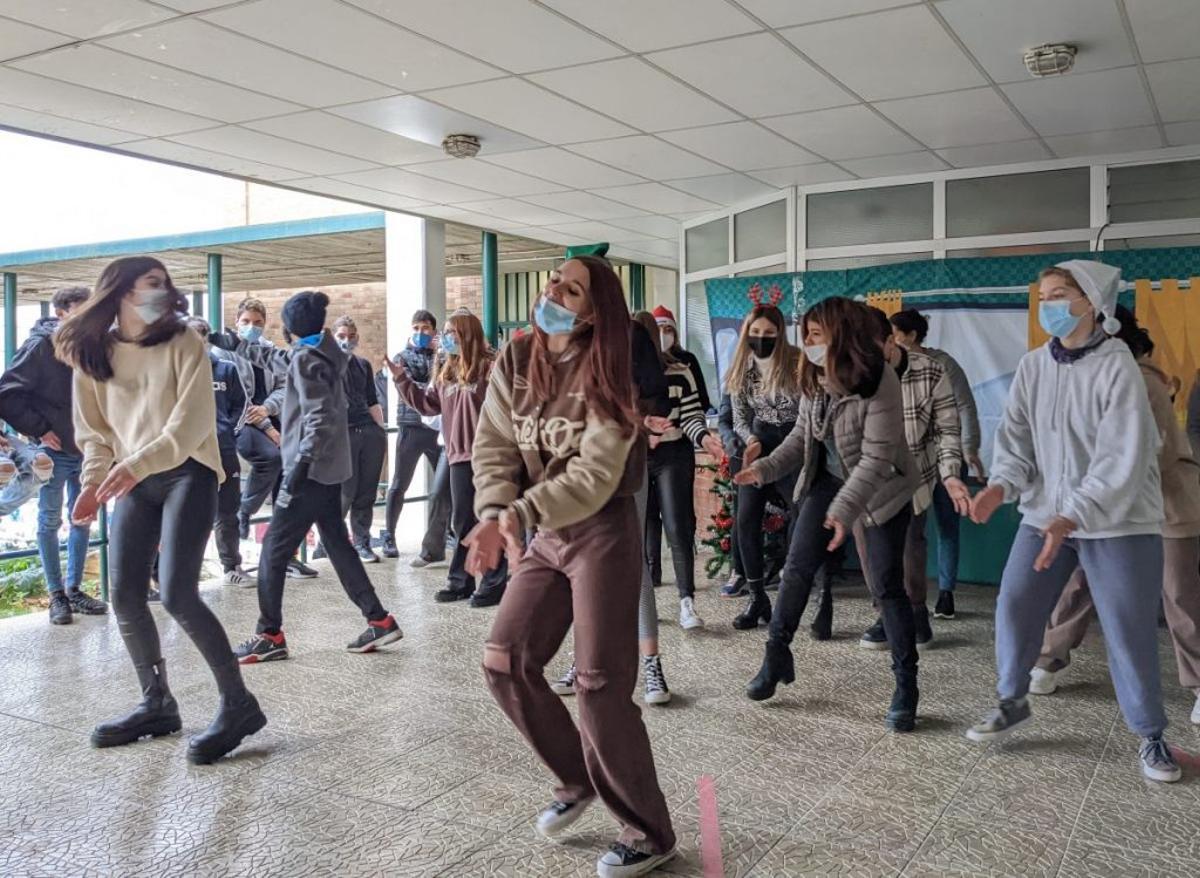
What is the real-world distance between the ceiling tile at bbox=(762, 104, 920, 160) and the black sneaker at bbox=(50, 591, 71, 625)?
4604 mm

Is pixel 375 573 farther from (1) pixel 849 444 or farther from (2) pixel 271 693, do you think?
(1) pixel 849 444

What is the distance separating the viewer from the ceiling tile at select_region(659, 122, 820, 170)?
6273 mm

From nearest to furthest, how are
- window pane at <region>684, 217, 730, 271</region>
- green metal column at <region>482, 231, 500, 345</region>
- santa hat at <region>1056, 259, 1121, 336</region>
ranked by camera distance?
santa hat at <region>1056, 259, 1121, 336</region>
window pane at <region>684, 217, 730, 271</region>
green metal column at <region>482, 231, 500, 345</region>

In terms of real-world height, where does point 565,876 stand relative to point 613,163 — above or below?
below

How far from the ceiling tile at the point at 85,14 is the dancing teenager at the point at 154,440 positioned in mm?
1368

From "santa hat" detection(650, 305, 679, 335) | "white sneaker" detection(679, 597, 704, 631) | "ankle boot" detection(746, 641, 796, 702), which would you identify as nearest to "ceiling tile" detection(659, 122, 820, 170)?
"santa hat" detection(650, 305, 679, 335)

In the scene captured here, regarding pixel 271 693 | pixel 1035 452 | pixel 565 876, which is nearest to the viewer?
pixel 565 876

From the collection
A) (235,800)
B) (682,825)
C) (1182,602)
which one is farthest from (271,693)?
(1182,602)

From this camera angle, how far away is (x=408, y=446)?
7.38 meters

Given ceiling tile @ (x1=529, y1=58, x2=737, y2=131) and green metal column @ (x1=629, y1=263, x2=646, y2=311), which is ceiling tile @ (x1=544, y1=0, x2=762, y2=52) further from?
green metal column @ (x1=629, y1=263, x2=646, y2=311)

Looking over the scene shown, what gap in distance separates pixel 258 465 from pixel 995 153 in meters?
5.07

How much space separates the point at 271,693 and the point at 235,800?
1.13 m

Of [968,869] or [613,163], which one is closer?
[968,869]

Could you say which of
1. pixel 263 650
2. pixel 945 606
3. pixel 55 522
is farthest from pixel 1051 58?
pixel 55 522
